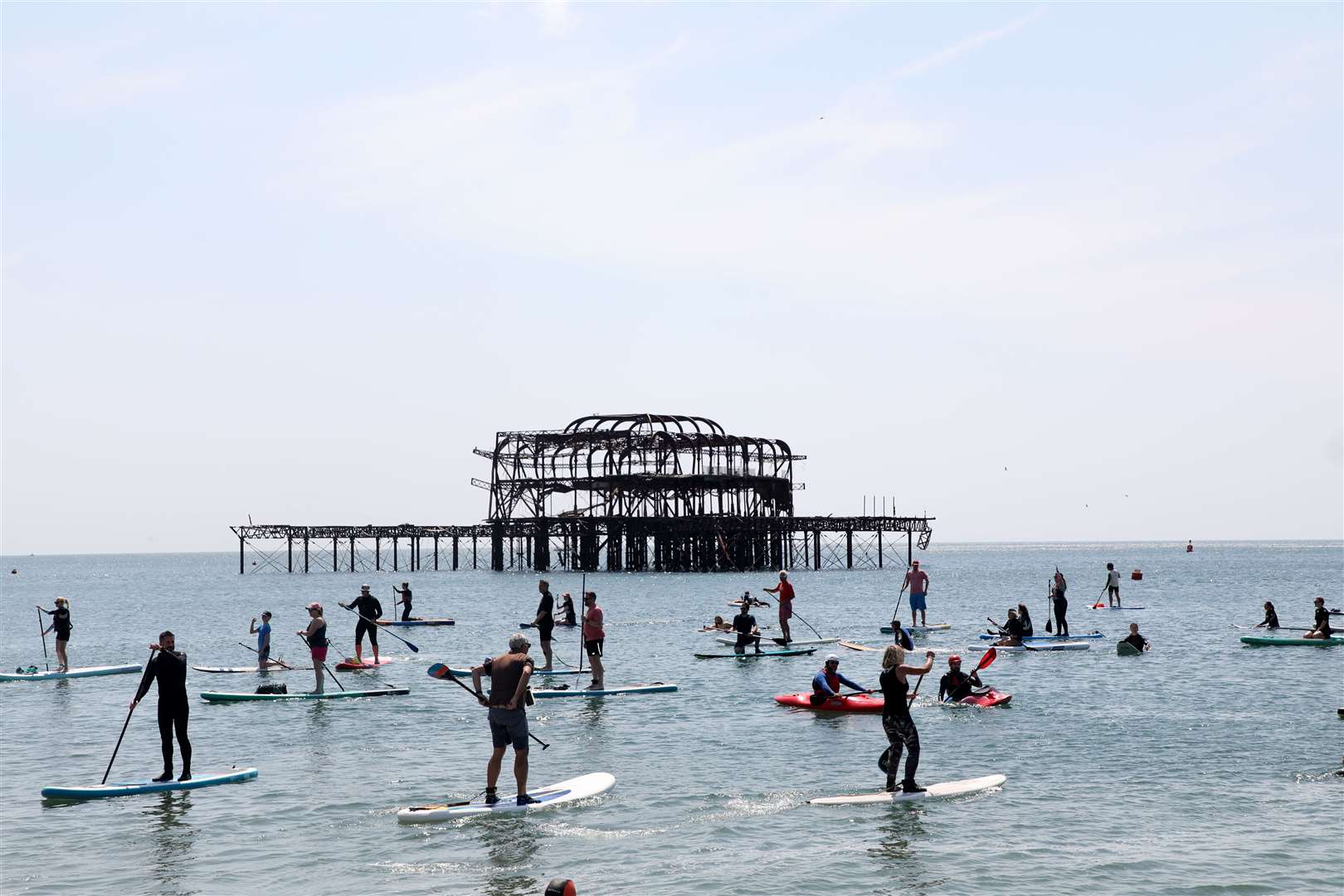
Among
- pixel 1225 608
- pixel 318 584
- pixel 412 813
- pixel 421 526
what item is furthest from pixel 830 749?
pixel 421 526

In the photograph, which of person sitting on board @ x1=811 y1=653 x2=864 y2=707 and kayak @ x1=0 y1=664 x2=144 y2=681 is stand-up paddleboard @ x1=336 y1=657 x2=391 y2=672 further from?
person sitting on board @ x1=811 y1=653 x2=864 y2=707

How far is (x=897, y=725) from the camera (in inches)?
618

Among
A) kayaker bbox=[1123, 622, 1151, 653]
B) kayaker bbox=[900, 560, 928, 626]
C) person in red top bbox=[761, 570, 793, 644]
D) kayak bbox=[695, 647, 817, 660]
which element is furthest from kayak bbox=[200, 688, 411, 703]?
kayaker bbox=[1123, 622, 1151, 653]

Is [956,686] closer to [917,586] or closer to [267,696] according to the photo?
[267,696]

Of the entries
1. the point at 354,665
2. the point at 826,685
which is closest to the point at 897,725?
the point at 826,685

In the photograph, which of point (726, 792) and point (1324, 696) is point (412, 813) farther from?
point (1324, 696)

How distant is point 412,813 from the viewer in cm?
1510

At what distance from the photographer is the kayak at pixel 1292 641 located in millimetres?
36094

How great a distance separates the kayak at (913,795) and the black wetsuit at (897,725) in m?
0.23

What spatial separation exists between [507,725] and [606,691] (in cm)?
1104

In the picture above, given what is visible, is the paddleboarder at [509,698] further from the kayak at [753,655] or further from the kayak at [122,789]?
the kayak at [753,655]

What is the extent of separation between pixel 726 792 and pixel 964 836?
341 centimetres

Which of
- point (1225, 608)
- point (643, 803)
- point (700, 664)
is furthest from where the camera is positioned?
point (1225, 608)

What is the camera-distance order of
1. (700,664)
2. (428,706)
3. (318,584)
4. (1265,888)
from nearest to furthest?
(1265,888) < (428,706) < (700,664) < (318,584)
